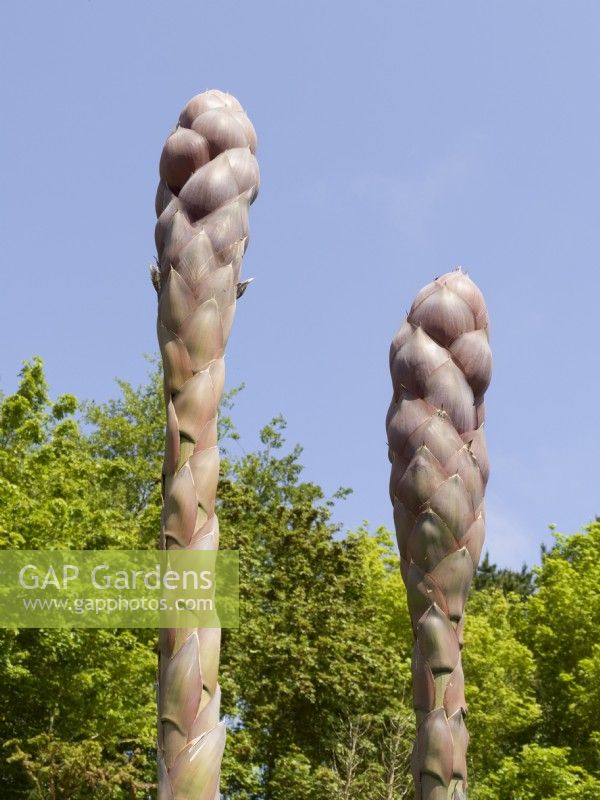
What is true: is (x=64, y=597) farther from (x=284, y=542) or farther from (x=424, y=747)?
(x=424, y=747)

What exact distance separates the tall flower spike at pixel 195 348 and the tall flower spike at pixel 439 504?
21.8 inches

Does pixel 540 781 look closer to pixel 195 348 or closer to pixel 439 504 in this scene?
pixel 439 504

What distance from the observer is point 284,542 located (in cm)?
2792

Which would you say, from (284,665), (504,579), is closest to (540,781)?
(284,665)

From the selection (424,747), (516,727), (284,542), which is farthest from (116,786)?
(424,747)

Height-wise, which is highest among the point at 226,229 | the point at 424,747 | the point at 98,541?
the point at 98,541

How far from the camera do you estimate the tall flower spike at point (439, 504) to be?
9.59 ft

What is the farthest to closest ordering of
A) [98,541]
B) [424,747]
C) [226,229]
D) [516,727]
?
[516,727] < [98,541] < [226,229] < [424,747]

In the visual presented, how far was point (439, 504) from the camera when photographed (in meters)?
2.98

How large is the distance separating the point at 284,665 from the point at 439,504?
24398 millimetres

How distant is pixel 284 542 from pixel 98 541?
574cm

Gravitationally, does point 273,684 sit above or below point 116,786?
above

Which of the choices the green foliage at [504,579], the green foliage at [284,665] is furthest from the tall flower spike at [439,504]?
the green foliage at [504,579]

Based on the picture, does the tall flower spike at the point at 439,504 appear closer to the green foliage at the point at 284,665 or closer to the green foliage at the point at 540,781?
the green foliage at the point at 284,665
